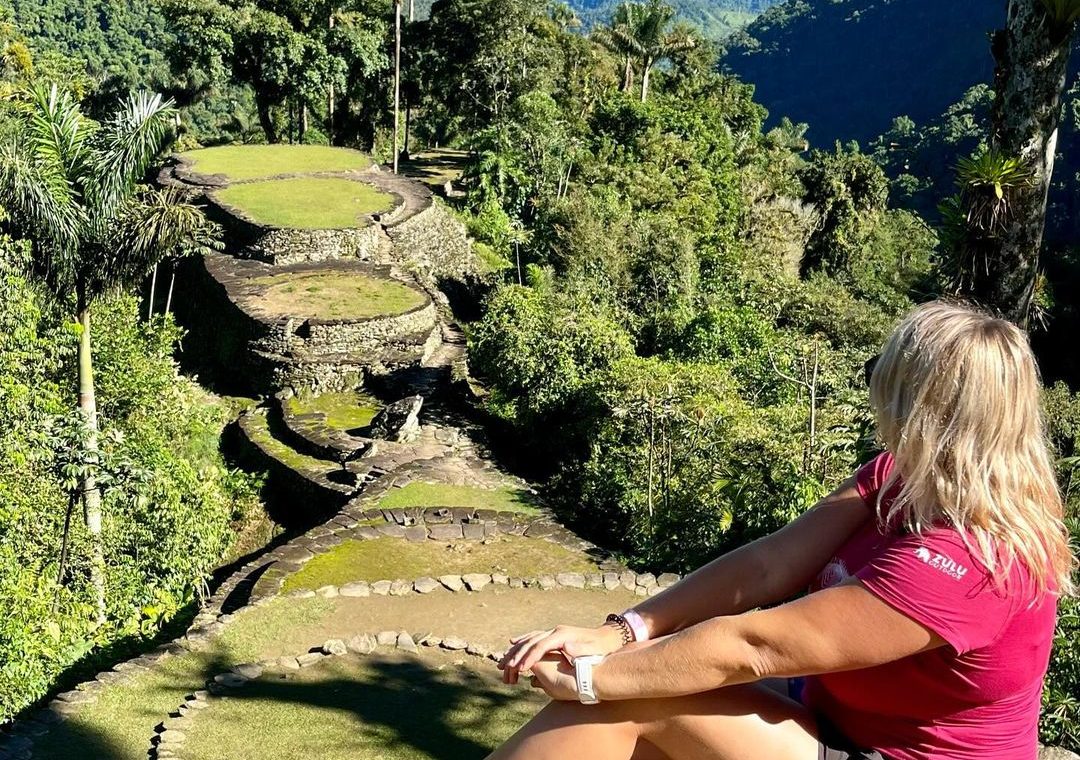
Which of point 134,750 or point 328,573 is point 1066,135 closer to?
point 328,573

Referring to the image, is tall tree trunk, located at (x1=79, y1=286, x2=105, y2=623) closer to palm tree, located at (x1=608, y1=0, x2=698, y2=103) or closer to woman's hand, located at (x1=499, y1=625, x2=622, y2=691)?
woman's hand, located at (x1=499, y1=625, x2=622, y2=691)

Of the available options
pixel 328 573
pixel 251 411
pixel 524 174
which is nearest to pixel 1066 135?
pixel 524 174

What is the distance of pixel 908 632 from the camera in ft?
6.80

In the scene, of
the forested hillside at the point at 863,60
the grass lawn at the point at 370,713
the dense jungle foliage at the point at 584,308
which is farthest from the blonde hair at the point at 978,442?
the forested hillside at the point at 863,60

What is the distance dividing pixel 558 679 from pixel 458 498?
951 cm

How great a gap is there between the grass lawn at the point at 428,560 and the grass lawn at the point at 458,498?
1.29 meters

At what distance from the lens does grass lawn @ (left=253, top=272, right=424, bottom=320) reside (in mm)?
16844

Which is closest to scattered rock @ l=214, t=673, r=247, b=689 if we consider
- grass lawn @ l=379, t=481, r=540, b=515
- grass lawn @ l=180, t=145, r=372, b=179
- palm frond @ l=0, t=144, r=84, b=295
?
grass lawn @ l=379, t=481, r=540, b=515

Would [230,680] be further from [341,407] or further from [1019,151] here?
[341,407]

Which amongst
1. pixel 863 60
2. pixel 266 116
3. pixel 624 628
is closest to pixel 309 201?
pixel 266 116

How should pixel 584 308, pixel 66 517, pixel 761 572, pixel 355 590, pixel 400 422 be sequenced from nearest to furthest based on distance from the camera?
1. pixel 761 572
2. pixel 355 590
3. pixel 66 517
4. pixel 400 422
5. pixel 584 308

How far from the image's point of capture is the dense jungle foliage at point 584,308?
9.22 m

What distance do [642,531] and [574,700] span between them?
27.2ft

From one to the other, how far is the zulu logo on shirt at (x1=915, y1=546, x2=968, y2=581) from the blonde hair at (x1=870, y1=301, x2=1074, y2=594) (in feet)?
0.16
